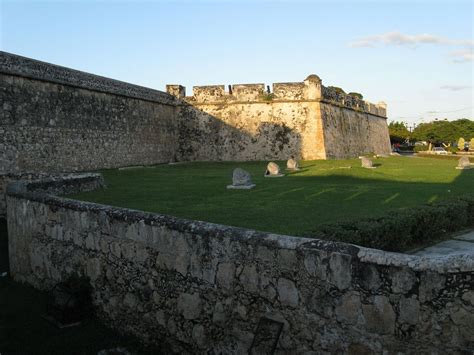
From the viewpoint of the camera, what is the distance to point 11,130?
42.8 feet

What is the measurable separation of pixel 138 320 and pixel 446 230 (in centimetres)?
653

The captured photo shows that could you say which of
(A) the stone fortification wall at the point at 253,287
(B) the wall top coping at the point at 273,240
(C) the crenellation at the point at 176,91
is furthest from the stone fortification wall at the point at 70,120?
(A) the stone fortification wall at the point at 253,287

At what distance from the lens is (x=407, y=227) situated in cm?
748

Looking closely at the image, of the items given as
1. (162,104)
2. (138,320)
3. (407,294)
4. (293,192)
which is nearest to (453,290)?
(407,294)

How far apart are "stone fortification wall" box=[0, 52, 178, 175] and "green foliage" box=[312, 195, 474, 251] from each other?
10.2 meters

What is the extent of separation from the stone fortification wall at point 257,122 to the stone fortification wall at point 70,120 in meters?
2.47

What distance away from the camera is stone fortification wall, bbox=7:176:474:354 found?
3.01 m

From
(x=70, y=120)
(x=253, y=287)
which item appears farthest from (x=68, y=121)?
(x=253, y=287)

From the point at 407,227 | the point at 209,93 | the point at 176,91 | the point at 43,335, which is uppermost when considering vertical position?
the point at 176,91

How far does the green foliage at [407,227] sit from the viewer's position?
245 inches

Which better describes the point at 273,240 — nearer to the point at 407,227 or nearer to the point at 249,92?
the point at 407,227

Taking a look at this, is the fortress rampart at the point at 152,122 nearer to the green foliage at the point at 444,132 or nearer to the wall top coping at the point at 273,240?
the wall top coping at the point at 273,240

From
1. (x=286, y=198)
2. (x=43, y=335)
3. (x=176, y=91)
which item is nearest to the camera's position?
(x=43, y=335)

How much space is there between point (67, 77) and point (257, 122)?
36.0 ft
